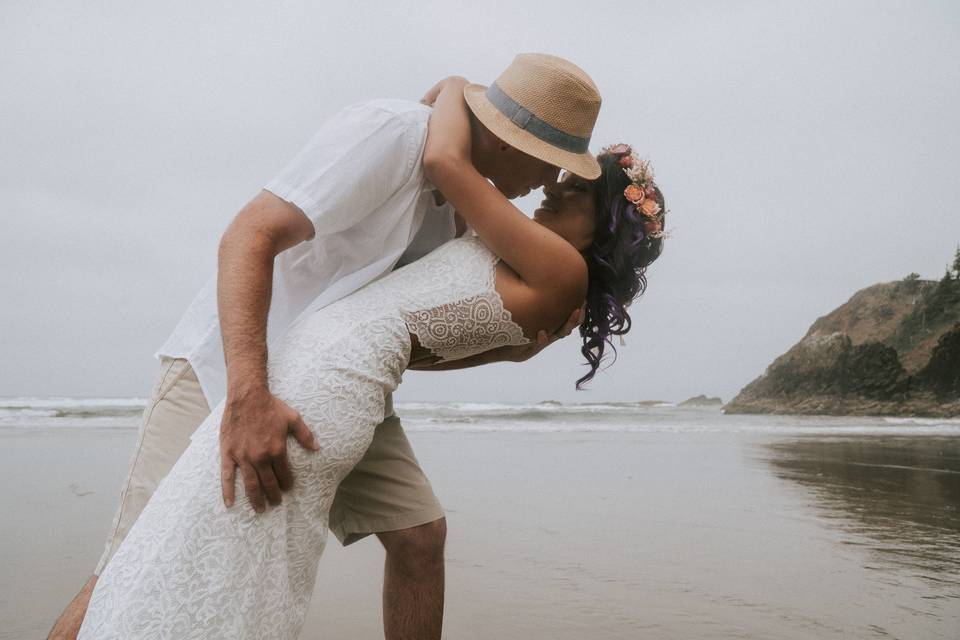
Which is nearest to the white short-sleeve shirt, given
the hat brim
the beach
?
the hat brim

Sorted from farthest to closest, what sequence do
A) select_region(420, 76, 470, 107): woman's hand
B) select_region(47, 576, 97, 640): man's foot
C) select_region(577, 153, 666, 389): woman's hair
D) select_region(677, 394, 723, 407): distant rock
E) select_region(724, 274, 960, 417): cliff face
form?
select_region(677, 394, 723, 407): distant rock
select_region(724, 274, 960, 417): cliff face
select_region(420, 76, 470, 107): woman's hand
select_region(577, 153, 666, 389): woman's hair
select_region(47, 576, 97, 640): man's foot

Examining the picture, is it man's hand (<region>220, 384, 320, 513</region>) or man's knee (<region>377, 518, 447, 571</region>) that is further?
man's knee (<region>377, 518, 447, 571</region>)

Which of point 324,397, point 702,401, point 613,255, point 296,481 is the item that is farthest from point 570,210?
point 702,401

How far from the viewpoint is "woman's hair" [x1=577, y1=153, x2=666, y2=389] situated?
214 centimetres

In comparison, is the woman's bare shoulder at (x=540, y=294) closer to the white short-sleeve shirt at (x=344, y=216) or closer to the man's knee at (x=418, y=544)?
the white short-sleeve shirt at (x=344, y=216)

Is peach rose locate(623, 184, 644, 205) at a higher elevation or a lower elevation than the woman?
higher

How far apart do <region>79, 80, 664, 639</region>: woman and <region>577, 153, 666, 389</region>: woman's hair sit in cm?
41

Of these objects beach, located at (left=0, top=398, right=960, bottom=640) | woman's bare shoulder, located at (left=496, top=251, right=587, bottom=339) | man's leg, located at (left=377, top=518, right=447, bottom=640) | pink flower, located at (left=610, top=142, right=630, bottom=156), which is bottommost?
beach, located at (left=0, top=398, right=960, bottom=640)

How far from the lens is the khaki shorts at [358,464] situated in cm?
184

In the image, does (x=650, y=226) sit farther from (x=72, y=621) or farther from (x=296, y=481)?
(x=72, y=621)

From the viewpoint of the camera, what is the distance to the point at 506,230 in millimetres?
1675

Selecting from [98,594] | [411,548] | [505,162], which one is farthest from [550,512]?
[98,594]

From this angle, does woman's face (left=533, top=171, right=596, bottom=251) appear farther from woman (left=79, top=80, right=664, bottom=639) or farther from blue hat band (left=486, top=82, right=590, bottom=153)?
woman (left=79, top=80, right=664, bottom=639)

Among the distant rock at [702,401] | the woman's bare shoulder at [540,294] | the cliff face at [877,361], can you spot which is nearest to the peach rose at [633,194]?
the woman's bare shoulder at [540,294]
